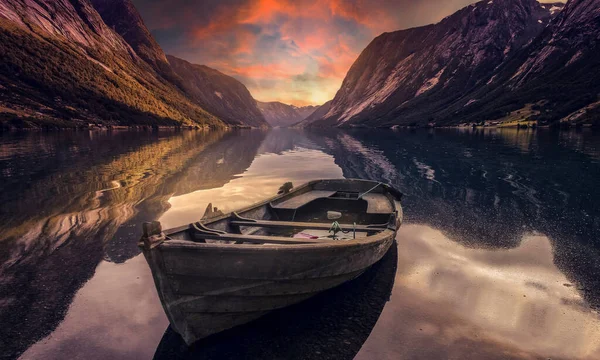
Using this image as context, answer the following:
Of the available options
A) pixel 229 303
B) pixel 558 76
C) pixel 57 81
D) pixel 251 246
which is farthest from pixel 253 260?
pixel 558 76

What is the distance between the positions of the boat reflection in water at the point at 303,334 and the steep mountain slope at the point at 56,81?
135 m

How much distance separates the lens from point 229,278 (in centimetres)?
611

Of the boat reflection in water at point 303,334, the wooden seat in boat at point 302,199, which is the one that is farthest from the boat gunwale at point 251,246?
the wooden seat in boat at point 302,199

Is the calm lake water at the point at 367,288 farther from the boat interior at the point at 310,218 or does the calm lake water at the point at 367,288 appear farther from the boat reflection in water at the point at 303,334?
the boat interior at the point at 310,218

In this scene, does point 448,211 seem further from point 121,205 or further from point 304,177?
point 121,205

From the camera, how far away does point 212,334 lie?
21.4 feet

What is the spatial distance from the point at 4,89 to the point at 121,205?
162 meters

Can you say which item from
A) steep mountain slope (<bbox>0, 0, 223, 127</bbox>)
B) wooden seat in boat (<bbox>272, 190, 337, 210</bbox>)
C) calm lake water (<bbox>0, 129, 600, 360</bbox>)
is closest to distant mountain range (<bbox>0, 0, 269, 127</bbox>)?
steep mountain slope (<bbox>0, 0, 223, 127</bbox>)

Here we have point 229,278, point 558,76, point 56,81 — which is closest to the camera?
point 229,278

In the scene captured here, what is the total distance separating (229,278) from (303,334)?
78.8 inches

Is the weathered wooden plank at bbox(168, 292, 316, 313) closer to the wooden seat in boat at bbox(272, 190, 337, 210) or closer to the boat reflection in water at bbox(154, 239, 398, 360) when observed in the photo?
the boat reflection in water at bbox(154, 239, 398, 360)

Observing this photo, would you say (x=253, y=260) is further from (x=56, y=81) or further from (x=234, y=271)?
(x=56, y=81)

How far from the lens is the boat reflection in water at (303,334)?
618cm

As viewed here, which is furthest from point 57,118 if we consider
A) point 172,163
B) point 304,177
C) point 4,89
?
point 304,177
